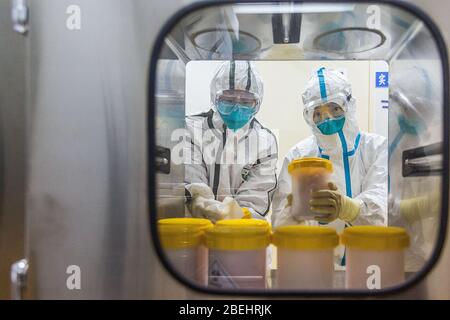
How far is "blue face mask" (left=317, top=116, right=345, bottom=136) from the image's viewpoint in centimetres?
223

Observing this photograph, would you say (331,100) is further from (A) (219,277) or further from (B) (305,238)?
(A) (219,277)

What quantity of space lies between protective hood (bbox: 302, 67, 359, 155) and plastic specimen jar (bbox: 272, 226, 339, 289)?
127cm

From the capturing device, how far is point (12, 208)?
0.97 meters

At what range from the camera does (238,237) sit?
3.55ft

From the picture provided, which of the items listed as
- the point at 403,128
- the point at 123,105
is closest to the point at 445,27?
the point at 403,128

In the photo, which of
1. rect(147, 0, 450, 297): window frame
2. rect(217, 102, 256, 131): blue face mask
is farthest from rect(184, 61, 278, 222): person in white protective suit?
rect(147, 0, 450, 297): window frame

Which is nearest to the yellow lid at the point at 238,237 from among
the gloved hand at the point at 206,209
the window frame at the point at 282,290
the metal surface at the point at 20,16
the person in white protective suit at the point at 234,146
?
the window frame at the point at 282,290

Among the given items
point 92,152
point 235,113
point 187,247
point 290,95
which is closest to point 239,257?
point 187,247

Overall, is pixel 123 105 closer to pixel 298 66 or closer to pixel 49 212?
pixel 49 212

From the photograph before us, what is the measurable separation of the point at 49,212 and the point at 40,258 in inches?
4.4

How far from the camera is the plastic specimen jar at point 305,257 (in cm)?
103

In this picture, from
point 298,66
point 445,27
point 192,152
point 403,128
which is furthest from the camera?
point 298,66

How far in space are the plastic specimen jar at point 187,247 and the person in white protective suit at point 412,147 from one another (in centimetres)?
55

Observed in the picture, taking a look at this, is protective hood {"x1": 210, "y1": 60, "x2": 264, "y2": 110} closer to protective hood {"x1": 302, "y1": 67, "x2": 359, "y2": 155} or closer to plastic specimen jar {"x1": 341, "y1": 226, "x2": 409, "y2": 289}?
protective hood {"x1": 302, "y1": 67, "x2": 359, "y2": 155}
